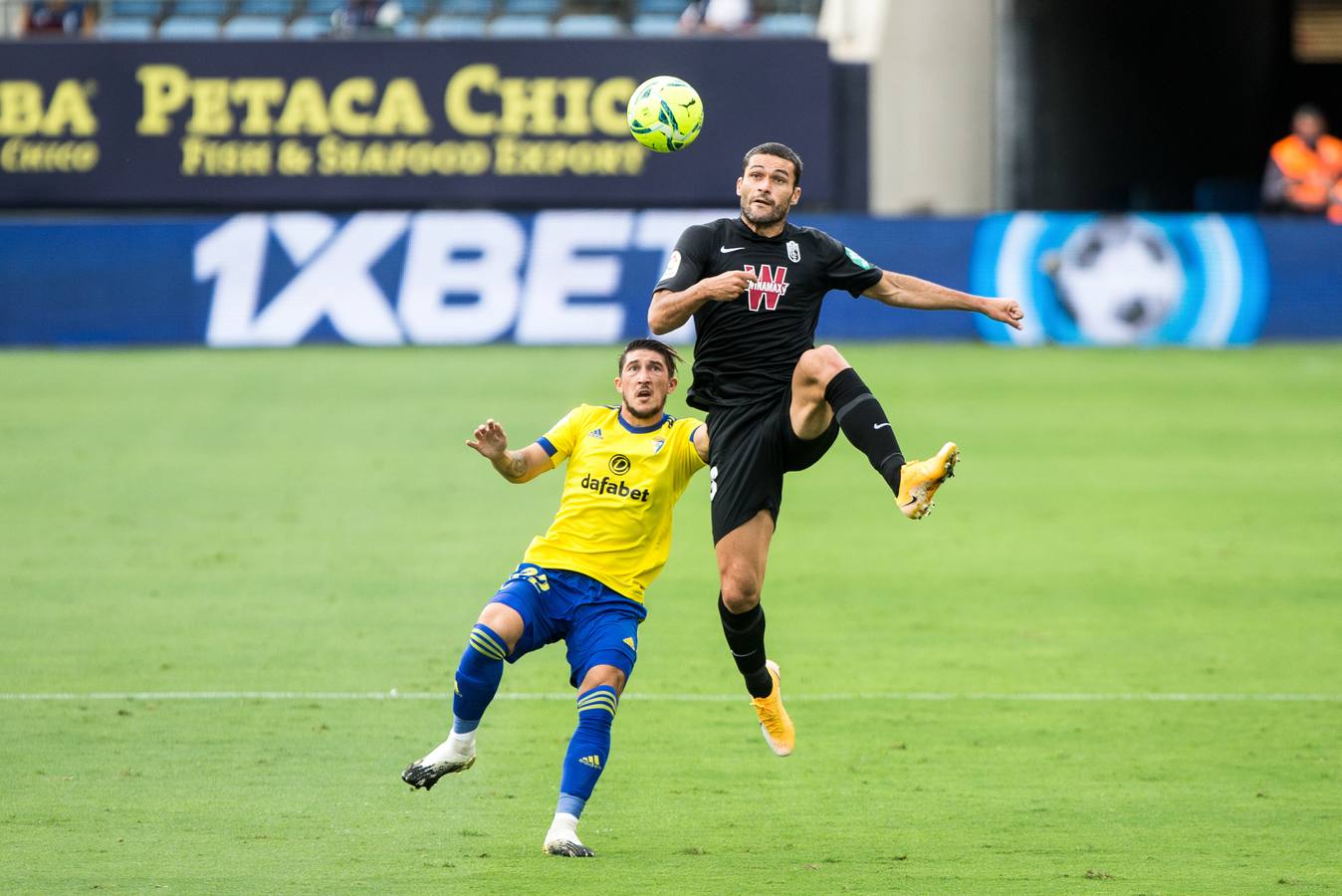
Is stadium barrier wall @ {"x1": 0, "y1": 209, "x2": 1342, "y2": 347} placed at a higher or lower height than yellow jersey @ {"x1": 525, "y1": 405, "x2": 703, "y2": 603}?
lower

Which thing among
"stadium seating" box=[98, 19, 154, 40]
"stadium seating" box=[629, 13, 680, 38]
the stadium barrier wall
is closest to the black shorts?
the stadium barrier wall

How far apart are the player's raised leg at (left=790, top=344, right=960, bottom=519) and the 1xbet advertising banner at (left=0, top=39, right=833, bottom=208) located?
734 inches

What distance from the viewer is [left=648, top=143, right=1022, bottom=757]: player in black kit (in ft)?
26.4

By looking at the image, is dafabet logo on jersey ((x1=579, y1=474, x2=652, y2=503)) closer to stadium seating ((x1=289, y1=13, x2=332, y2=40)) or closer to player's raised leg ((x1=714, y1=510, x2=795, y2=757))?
player's raised leg ((x1=714, y1=510, x2=795, y2=757))

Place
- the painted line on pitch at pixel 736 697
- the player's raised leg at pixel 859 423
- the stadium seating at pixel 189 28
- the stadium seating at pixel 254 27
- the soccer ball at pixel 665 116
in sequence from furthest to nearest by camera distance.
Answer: the stadium seating at pixel 189 28 → the stadium seating at pixel 254 27 → the painted line on pitch at pixel 736 697 → the soccer ball at pixel 665 116 → the player's raised leg at pixel 859 423

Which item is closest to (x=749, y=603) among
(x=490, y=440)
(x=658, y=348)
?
(x=658, y=348)

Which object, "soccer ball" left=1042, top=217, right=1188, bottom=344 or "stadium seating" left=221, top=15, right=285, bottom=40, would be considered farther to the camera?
"stadium seating" left=221, top=15, right=285, bottom=40

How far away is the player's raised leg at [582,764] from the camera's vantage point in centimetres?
711

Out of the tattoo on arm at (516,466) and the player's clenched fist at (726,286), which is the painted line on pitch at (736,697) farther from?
the player's clenched fist at (726,286)

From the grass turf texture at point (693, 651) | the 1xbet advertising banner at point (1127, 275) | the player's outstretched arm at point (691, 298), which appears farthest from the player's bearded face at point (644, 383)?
the 1xbet advertising banner at point (1127, 275)

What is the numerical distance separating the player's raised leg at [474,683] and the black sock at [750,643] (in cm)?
122

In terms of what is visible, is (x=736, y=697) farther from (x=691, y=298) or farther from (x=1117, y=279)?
(x=1117, y=279)

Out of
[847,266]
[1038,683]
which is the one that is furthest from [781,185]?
[1038,683]

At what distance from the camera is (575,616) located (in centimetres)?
754
